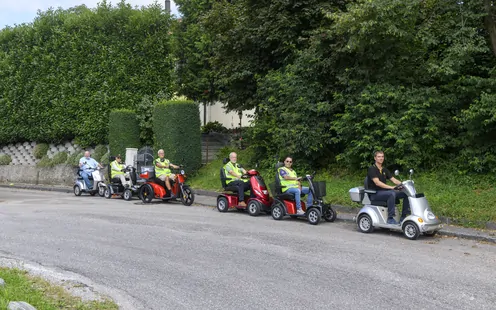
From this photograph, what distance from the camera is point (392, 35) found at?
12930 mm

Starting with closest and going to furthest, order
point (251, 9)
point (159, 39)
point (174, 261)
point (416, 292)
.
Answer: point (416, 292)
point (174, 261)
point (251, 9)
point (159, 39)

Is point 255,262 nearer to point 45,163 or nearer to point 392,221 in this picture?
point 392,221

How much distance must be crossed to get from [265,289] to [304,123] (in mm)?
10079

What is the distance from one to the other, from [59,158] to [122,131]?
5.14 meters

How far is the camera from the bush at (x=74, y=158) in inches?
974

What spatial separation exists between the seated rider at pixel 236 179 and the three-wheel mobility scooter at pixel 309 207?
1.35 m

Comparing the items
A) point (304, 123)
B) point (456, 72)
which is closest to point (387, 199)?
point (456, 72)

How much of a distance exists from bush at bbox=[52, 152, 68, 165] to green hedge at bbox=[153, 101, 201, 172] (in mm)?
7851

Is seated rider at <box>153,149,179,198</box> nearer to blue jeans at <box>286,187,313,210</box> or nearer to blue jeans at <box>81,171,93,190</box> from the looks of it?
blue jeans at <box>286,187,313,210</box>

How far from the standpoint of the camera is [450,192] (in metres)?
11.9

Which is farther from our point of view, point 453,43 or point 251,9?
point 251,9

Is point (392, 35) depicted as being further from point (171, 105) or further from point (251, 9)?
point (171, 105)

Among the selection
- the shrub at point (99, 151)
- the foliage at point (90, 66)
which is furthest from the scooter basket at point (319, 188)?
the shrub at point (99, 151)

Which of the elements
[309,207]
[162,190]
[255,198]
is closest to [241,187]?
[255,198]
